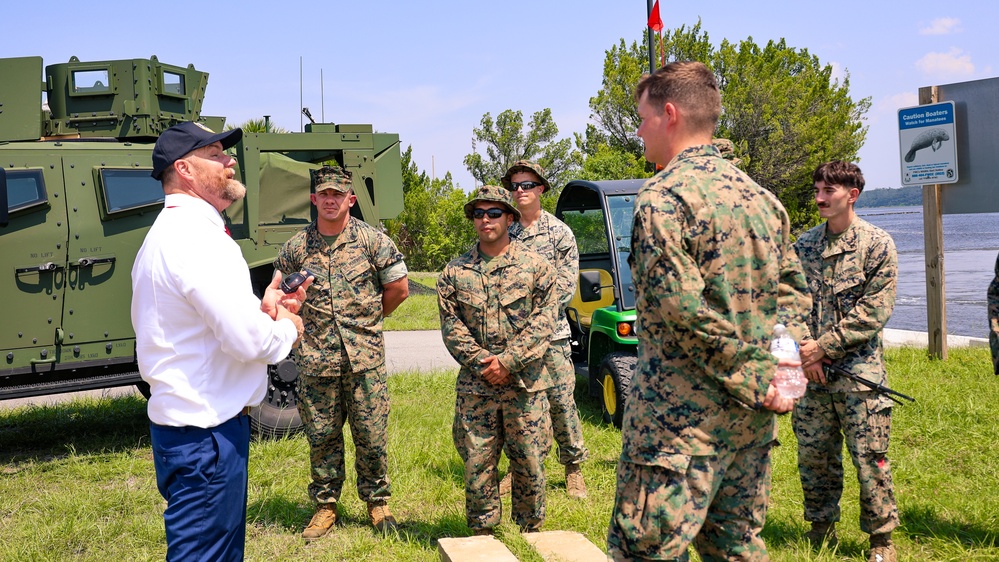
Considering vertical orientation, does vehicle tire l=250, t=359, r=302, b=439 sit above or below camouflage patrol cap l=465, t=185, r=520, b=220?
below

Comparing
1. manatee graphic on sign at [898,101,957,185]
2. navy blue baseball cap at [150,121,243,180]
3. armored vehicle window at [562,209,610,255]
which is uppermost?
manatee graphic on sign at [898,101,957,185]

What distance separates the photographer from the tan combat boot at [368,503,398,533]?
188 inches

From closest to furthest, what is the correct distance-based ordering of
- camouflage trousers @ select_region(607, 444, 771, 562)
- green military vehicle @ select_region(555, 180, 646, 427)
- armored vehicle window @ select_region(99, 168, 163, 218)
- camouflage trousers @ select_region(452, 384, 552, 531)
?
camouflage trousers @ select_region(607, 444, 771, 562)
camouflage trousers @ select_region(452, 384, 552, 531)
armored vehicle window @ select_region(99, 168, 163, 218)
green military vehicle @ select_region(555, 180, 646, 427)

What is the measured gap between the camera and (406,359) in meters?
11.5

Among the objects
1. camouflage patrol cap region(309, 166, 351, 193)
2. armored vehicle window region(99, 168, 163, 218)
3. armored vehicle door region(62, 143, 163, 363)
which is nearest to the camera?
camouflage patrol cap region(309, 166, 351, 193)

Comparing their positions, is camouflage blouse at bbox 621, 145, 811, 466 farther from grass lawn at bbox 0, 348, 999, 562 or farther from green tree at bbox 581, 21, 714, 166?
green tree at bbox 581, 21, 714, 166

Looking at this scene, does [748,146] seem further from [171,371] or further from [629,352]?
[171,371]

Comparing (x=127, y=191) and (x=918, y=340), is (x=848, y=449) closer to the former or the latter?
(x=127, y=191)

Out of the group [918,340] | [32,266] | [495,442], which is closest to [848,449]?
[495,442]

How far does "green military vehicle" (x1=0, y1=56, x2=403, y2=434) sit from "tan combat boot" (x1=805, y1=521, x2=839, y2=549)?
415cm

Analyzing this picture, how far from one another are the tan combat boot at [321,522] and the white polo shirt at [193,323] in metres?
2.07

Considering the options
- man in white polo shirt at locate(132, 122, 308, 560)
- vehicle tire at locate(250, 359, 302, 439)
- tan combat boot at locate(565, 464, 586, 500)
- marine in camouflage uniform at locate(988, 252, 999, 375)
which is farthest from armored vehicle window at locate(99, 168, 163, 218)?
marine in camouflage uniform at locate(988, 252, 999, 375)

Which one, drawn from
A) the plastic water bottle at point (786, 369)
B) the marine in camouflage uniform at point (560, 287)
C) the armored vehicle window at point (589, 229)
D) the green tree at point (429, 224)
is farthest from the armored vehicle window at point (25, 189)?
the green tree at point (429, 224)

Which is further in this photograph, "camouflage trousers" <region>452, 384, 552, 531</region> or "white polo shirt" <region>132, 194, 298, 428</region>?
"camouflage trousers" <region>452, 384, 552, 531</region>
